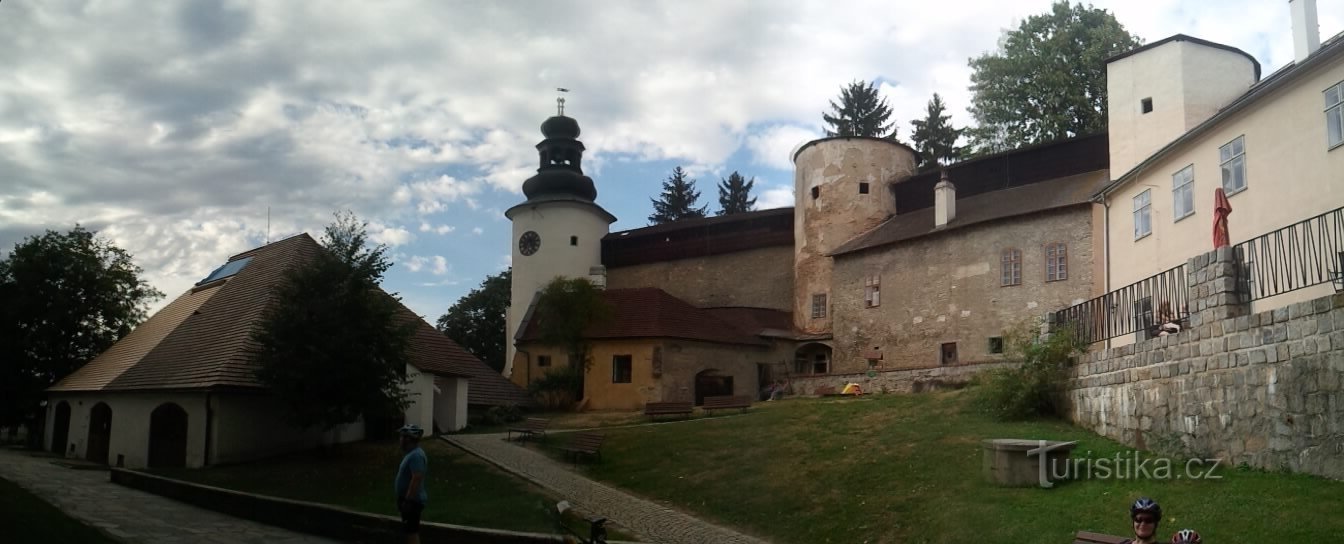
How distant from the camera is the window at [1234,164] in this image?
717 inches

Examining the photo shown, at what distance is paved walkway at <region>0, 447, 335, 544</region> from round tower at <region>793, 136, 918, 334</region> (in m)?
26.4

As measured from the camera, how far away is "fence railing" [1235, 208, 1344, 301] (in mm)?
11633

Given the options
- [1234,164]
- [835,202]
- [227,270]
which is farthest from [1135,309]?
[227,270]

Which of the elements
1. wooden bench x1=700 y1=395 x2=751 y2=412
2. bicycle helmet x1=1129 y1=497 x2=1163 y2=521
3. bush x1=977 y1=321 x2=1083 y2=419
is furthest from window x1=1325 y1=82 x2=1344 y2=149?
wooden bench x1=700 y1=395 x2=751 y2=412

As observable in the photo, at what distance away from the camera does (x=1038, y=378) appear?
16688mm

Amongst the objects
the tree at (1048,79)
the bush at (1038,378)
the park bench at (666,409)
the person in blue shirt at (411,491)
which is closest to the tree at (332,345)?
the park bench at (666,409)

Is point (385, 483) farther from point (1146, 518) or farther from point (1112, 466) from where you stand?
point (1146, 518)

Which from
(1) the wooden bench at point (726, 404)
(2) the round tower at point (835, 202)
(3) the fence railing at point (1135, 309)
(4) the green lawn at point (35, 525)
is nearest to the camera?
(4) the green lawn at point (35, 525)

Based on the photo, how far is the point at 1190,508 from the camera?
9.97 metres

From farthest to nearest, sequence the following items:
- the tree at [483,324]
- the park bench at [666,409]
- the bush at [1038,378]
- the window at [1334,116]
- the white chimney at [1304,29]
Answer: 1. the tree at [483,324]
2. the park bench at [666,409]
3. the white chimney at [1304,29]
4. the bush at [1038,378]
5. the window at [1334,116]

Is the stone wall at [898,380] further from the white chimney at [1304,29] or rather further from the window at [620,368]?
the white chimney at [1304,29]

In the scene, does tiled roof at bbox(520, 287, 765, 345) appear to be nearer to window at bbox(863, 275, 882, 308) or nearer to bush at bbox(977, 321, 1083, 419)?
window at bbox(863, 275, 882, 308)

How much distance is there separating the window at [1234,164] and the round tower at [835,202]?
66.8 ft

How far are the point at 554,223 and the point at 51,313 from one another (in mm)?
20896
